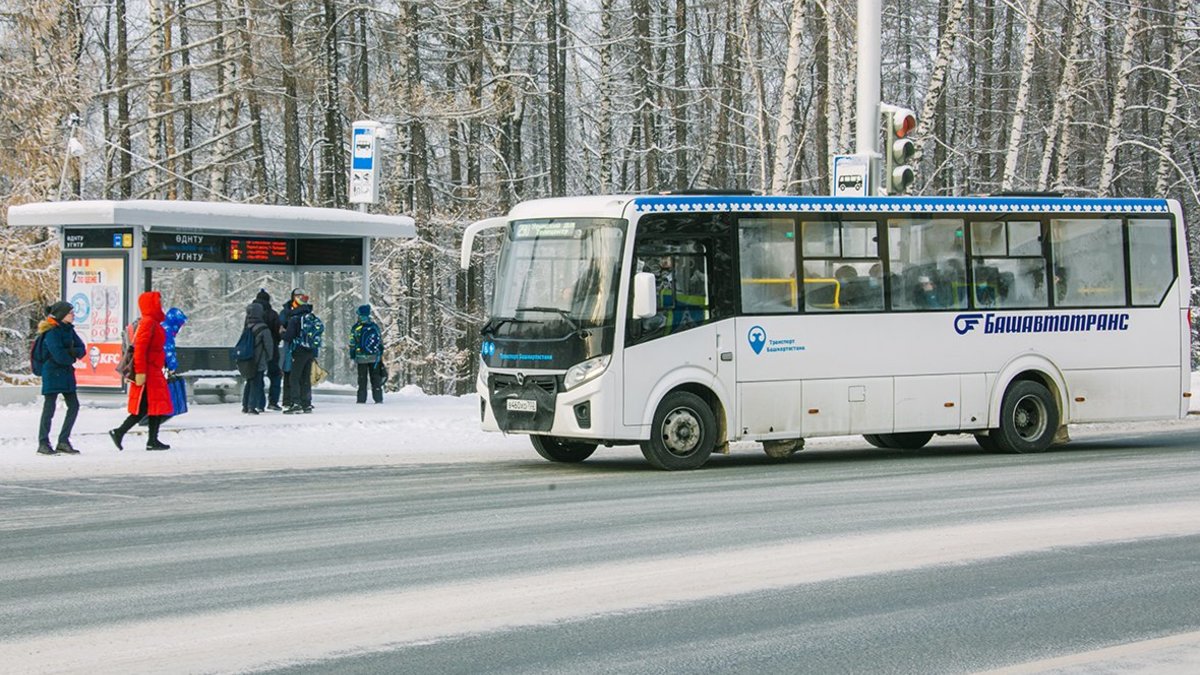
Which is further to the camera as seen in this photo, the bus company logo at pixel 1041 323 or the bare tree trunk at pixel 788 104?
the bare tree trunk at pixel 788 104

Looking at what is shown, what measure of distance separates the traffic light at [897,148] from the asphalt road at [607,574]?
5.44 metres

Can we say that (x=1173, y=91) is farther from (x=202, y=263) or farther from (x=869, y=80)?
(x=202, y=263)

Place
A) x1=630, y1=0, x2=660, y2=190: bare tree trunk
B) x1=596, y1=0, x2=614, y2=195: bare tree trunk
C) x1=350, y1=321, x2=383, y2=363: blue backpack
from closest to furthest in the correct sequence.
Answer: x1=350, y1=321, x2=383, y2=363: blue backpack < x1=596, y1=0, x2=614, y2=195: bare tree trunk < x1=630, y1=0, x2=660, y2=190: bare tree trunk

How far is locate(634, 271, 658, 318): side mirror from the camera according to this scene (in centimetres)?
1580

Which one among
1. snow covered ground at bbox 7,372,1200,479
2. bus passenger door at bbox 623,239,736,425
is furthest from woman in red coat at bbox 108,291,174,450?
bus passenger door at bbox 623,239,736,425

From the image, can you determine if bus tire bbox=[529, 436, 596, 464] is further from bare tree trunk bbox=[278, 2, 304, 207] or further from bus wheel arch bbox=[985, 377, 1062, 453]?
bare tree trunk bbox=[278, 2, 304, 207]

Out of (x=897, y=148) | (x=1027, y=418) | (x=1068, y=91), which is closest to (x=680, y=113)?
(x=1068, y=91)

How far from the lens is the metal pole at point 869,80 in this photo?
2072cm

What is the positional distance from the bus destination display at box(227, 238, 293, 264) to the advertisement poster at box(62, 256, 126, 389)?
2.27 m

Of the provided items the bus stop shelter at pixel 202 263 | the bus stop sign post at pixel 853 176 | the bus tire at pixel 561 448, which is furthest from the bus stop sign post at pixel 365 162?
the bus tire at pixel 561 448

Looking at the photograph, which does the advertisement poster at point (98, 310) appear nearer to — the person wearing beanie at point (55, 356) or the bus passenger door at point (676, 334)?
the person wearing beanie at point (55, 356)

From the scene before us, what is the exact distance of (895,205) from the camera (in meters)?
17.8

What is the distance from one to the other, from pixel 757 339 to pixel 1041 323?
3964 millimetres

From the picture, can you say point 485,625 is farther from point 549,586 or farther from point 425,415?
point 425,415
